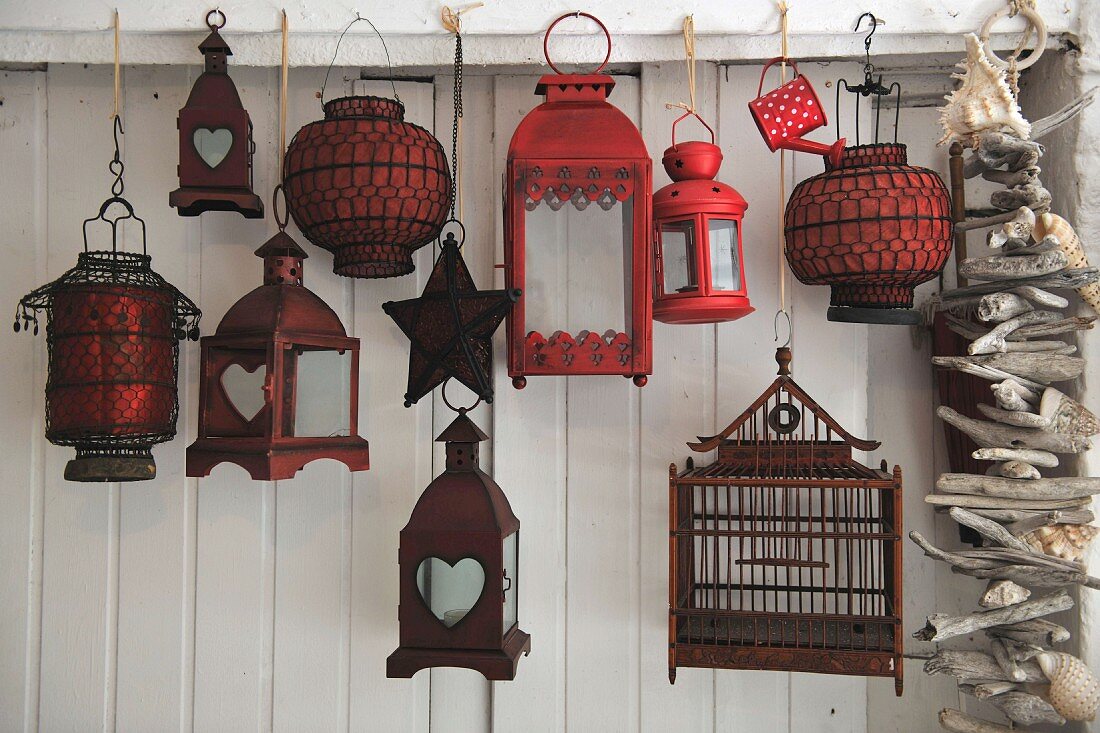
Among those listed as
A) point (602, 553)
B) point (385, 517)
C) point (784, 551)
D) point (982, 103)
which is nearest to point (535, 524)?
point (602, 553)

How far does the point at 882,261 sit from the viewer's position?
1380 millimetres

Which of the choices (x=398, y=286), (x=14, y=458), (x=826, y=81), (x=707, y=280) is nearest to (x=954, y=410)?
(x=707, y=280)

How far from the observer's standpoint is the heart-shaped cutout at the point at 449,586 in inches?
53.7

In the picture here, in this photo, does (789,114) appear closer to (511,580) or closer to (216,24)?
(511,580)

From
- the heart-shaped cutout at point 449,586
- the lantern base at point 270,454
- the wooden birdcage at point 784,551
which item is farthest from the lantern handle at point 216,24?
the wooden birdcage at point 784,551

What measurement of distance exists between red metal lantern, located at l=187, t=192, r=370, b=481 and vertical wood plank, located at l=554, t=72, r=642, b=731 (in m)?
0.41

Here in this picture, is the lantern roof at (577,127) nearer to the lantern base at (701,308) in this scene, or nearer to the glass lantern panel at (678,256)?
the glass lantern panel at (678,256)

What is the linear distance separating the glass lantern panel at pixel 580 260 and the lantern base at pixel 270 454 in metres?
0.37

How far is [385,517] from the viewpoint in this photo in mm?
1630

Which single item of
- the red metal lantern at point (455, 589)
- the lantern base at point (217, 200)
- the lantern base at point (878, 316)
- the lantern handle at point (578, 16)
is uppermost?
the lantern handle at point (578, 16)

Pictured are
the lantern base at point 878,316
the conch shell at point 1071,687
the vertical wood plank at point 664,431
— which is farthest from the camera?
the vertical wood plank at point 664,431

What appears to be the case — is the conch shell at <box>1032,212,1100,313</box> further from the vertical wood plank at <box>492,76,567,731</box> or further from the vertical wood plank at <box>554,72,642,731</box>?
the vertical wood plank at <box>492,76,567,731</box>

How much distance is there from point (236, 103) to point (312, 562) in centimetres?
84

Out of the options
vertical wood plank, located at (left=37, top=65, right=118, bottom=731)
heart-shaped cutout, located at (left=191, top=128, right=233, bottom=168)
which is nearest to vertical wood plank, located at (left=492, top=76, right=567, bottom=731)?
heart-shaped cutout, located at (left=191, top=128, right=233, bottom=168)
